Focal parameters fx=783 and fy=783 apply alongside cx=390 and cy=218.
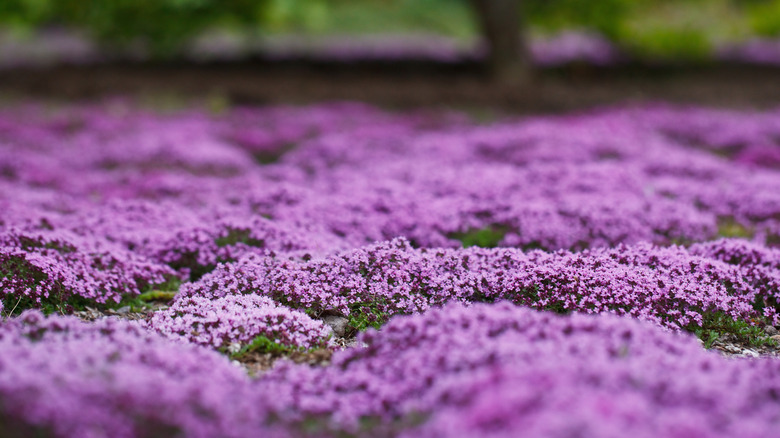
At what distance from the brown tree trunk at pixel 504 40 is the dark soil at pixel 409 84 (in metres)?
0.50

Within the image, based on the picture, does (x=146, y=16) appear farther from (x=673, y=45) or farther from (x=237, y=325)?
(x=237, y=325)

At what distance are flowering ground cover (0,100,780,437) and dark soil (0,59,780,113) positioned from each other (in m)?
5.30

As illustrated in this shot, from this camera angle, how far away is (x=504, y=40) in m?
21.3

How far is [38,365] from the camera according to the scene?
438 centimetres

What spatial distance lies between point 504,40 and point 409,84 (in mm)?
2896

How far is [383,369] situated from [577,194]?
5702 mm

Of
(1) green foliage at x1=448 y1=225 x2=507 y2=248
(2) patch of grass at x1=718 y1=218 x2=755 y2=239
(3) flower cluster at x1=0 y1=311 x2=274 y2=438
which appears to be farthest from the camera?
(2) patch of grass at x1=718 y1=218 x2=755 y2=239

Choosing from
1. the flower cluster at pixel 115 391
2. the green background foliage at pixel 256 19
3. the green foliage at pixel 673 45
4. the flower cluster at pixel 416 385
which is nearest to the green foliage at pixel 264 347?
the flower cluster at pixel 416 385

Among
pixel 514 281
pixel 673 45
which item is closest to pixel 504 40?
pixel 673 45

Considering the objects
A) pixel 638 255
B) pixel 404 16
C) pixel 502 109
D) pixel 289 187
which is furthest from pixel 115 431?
pixel 404 16

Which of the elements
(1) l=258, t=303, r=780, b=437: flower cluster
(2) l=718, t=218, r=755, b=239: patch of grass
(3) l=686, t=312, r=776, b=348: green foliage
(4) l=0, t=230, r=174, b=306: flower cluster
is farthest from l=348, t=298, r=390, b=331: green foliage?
(2) l=718, t=218, r=755, b=239: patch of grass

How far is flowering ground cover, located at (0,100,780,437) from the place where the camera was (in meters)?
3.97

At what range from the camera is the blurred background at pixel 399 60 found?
20484 millimetres

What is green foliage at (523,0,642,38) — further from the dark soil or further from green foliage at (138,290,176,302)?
green foliage at (138,290,176,302)
